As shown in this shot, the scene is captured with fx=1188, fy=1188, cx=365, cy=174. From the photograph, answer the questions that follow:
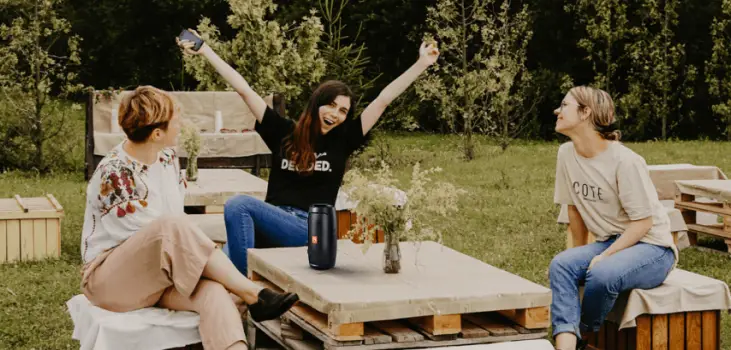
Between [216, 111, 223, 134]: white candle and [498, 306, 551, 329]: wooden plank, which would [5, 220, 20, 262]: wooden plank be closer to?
[498, 306, 551, 329]: wooden plank

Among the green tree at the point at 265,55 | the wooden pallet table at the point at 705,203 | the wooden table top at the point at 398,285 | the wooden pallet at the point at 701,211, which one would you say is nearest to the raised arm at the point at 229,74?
the wooden table top at the point at 398,285

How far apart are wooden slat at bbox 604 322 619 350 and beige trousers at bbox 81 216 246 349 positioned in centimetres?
185

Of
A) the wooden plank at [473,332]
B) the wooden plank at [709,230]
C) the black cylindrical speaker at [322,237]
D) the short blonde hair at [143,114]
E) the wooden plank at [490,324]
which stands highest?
the short blonde hair at [143,114]

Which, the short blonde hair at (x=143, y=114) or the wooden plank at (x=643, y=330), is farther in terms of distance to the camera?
the wooden plank at (x=643, y=330)

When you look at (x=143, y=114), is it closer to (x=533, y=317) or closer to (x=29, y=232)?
(x=533, y=317)

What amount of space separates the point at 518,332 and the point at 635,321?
83 centimetres

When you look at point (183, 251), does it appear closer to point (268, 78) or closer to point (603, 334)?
point (603, 334)

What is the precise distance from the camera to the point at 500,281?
5.00m

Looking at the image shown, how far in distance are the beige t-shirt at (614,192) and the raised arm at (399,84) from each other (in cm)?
83

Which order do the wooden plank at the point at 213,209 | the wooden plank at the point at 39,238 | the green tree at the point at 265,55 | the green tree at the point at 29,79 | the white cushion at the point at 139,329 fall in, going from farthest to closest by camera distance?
the green tree at the point at 265,55, the green tree at the point at 29,79, the wooden plank at the point at 39,238, the wooden plank at the point at 213,209, the white cushion at the point at 139,329

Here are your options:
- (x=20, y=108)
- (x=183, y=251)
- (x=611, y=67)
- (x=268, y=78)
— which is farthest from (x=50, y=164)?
(x=183, y=251)

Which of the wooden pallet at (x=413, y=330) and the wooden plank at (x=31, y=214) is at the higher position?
the wooden pallet at (x=413, y=330)

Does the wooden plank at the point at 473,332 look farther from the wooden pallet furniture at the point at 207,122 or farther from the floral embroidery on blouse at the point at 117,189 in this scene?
the wooden pallet furniture at the point at 207,122

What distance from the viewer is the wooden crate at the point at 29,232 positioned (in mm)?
8398
